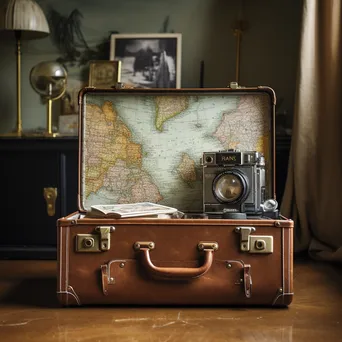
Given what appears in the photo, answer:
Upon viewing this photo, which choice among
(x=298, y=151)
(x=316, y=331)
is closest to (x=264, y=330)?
(x=316, y=331)

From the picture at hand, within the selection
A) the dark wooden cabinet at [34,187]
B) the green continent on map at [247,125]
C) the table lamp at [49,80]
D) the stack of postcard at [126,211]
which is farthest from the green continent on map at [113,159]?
the table lamp at [49,80]

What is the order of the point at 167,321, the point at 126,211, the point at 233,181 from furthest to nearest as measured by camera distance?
the point at 233,181
the point at 126,211
the point at 167,321

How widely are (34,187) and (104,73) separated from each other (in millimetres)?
732

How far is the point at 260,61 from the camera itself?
3.34 m

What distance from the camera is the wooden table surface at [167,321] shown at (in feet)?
5.68

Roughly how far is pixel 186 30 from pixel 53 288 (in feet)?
5.48

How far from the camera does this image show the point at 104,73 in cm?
327

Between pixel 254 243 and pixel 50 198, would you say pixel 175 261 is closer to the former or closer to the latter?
pixel 254 243

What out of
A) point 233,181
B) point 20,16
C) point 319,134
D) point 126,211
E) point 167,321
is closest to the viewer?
point 167,321

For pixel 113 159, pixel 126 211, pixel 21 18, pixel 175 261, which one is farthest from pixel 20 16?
pixel 175 261

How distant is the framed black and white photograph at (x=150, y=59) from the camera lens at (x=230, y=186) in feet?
3.78

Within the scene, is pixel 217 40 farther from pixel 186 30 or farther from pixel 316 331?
pixel 316 331

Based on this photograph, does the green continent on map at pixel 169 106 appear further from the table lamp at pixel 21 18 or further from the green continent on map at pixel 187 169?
the table lamp at pixel 21 18

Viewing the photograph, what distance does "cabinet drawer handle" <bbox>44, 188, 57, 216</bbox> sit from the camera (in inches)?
116
